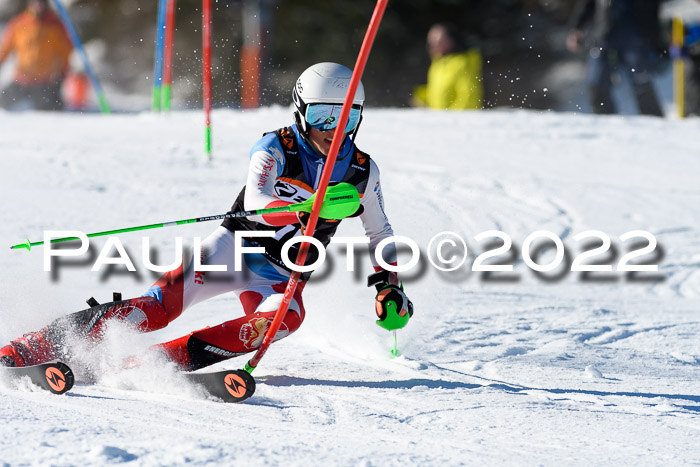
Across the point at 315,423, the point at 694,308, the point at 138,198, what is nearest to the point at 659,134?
the point at 694,308

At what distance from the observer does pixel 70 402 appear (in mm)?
3730

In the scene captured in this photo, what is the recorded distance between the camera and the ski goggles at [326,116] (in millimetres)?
4156

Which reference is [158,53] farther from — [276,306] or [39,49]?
[276,306]

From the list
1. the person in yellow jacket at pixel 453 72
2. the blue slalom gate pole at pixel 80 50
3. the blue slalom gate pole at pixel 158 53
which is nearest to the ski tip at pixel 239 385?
the blue slalom gate pole at pixel 158 53

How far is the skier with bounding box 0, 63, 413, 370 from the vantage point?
4.08 meters

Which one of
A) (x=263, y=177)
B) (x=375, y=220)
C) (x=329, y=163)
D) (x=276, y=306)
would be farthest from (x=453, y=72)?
(x=329, y=163)

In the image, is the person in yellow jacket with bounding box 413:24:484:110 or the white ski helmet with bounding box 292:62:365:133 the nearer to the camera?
the white ski helmet with bounding box 292:62:365:133

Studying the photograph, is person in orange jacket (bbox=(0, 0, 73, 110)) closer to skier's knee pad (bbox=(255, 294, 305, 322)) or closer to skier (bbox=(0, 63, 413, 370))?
skier (bbox=(0, 63, 413, 370))

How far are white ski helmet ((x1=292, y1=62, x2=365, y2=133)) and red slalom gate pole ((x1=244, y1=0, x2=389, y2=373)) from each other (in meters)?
0.33

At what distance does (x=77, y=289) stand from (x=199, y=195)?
Result: 91.3 inches

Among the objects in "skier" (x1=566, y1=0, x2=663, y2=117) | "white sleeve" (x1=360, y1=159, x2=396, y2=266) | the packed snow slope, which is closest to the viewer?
the packed snow slope

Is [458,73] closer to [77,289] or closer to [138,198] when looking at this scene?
[138,198]

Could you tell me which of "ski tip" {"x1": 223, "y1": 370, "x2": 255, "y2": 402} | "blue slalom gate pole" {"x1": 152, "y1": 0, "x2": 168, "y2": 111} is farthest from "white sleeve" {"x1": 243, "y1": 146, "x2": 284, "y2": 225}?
"blue slalom gate pole" {"x1": 152, "y1": 0, "x2": 168, "y2": 111}

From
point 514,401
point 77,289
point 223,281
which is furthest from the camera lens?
point 77,289
